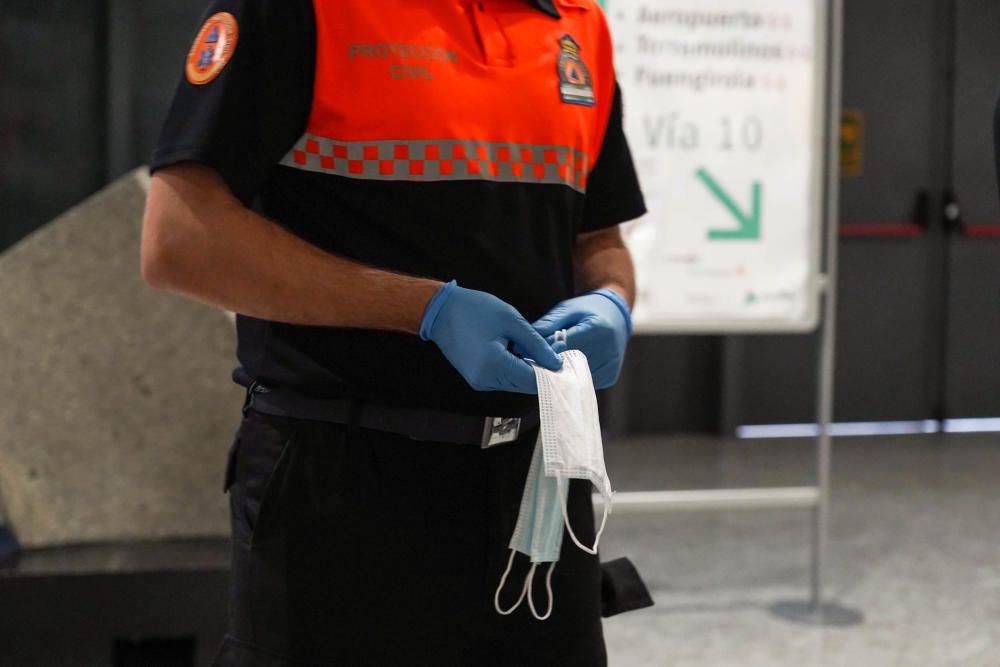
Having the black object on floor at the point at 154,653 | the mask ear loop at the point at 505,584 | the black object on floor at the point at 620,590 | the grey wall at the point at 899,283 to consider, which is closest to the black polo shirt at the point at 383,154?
the mask ear loop at the point at 505,584

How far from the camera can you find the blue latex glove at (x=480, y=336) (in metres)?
1.05

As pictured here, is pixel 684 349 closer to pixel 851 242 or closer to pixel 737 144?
pixel 851 242

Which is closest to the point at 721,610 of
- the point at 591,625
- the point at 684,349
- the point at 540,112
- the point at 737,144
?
the point at 737,144

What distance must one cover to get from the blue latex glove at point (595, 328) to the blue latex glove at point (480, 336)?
0.23 ft

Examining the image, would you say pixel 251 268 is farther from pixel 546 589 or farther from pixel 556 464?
pixel 546 589

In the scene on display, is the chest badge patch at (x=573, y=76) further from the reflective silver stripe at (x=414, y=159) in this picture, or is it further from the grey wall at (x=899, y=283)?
the grey wall at (x=899, y=283)

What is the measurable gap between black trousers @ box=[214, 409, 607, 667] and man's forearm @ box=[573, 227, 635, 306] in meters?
0.32

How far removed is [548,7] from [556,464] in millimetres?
488

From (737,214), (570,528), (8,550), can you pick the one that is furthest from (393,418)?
(737,214)

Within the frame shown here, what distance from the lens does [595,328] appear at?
46.3 inches

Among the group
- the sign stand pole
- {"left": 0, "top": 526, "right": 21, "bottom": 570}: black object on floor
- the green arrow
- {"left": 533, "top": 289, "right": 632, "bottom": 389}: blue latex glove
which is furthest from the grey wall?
{"left": 533, "top": 289, "right": 632, "bottom": 389}: blue latex glove

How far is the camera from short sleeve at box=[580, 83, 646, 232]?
138cm

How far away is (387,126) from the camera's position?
1.09m

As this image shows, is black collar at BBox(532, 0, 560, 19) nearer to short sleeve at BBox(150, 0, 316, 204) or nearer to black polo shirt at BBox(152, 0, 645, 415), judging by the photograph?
black polo shirt at BBox(152, 0, 645, 415)
